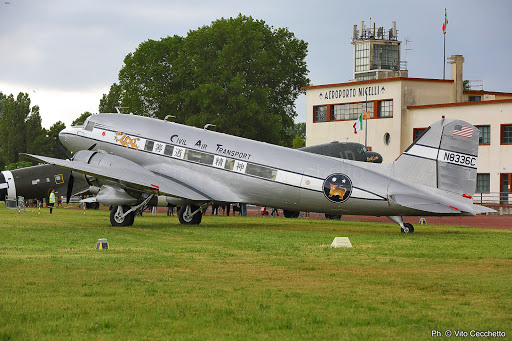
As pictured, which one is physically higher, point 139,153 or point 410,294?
point 139,153

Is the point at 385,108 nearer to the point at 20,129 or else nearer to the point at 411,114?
→ the point at 411,114

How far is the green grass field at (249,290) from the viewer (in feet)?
37.4

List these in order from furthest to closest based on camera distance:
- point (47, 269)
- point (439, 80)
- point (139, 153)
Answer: point (439, 80) → point (139, 153) → point (47, 269)

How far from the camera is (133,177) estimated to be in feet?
107

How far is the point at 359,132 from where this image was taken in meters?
86.8

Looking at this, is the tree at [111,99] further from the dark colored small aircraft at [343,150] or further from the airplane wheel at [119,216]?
the airplane wheel at [119,216]

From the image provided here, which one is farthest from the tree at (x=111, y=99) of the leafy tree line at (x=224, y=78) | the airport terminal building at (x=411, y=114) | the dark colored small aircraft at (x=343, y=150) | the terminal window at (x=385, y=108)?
the dark colored small aircraft at (x=343, y=150)

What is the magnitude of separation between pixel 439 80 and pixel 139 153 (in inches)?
2257

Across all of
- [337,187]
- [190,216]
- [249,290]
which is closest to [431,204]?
[337,187]

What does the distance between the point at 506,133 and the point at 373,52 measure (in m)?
46.6

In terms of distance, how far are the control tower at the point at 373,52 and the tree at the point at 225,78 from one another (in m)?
13.1

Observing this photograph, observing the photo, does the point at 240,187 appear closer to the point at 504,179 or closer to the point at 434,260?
the point at 434,260

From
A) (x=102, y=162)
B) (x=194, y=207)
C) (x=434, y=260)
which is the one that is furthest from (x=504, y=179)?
(x=434, y=260)

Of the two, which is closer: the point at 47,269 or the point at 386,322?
the point at 386,322
